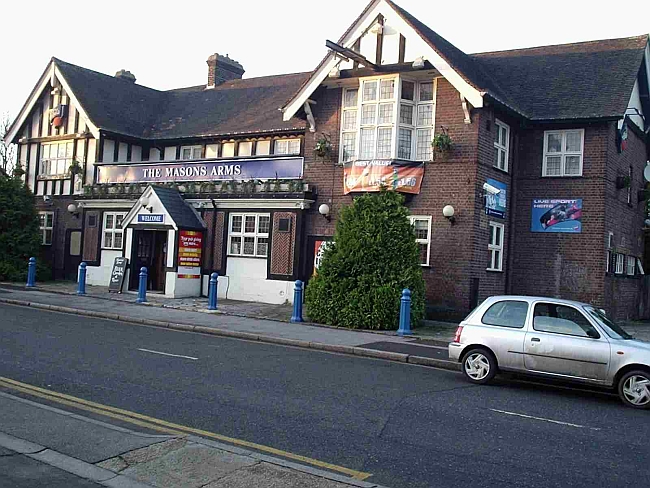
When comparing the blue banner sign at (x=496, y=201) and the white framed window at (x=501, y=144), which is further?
the white framed window at (x=501, y=144)

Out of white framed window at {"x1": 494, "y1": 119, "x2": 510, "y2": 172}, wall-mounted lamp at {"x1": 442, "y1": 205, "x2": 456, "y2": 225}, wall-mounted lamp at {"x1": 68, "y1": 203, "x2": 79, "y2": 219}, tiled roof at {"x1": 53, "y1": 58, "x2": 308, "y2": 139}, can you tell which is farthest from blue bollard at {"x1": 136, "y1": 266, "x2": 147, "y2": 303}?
white framed window at {"x1": 494, "y1": 119, "x2": 510, "y2": 172}

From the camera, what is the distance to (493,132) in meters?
21.4

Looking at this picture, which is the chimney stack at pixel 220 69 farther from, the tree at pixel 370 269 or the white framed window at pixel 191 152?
the tree at pixel 370 269

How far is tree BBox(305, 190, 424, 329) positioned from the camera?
18.7 m

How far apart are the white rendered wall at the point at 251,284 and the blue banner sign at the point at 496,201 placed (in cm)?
666

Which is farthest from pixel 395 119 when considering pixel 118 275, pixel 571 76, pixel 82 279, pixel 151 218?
pixel 82 279

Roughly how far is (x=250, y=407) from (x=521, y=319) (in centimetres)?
484

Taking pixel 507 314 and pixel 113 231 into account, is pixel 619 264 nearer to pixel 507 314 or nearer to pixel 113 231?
pixel 507 314

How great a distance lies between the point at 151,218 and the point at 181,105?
927 cm

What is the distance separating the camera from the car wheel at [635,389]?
33.8 feet

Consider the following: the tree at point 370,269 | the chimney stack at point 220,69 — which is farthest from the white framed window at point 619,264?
the chimney stack at point 220,69

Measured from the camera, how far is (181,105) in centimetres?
3294

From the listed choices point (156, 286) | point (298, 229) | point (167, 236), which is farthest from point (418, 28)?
point (156, 286)

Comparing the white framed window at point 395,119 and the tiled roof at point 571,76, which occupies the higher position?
the tiled roof at point 571,76
